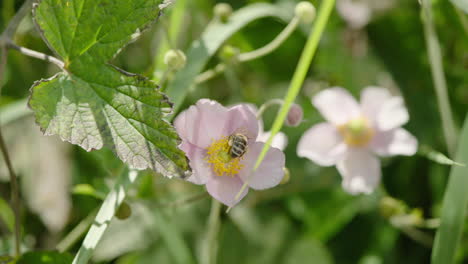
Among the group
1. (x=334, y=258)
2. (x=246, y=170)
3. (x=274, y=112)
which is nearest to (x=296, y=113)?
(x=246, y=170)

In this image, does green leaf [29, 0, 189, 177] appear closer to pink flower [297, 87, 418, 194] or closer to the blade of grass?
the blade of grass

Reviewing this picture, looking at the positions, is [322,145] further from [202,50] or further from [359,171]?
[202,50]

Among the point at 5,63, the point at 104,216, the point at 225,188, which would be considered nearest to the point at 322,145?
the point at 225,188

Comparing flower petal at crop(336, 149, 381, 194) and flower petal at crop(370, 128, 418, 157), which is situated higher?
flower petal at crop(370, 128, 418, 157)

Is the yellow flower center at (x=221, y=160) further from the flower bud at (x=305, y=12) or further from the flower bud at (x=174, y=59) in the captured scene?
the flower bud at (x=305, y=12)

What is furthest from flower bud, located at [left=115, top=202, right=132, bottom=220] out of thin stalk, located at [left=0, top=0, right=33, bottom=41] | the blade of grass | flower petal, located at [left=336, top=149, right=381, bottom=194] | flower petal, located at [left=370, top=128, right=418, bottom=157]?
flower petal, located at [left=370, top=128, right=418, bottom=157]

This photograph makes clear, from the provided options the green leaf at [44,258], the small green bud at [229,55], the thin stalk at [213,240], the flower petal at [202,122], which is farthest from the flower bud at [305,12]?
the green leaf at [44,258]

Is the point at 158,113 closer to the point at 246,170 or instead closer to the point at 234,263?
the point at 246,170
